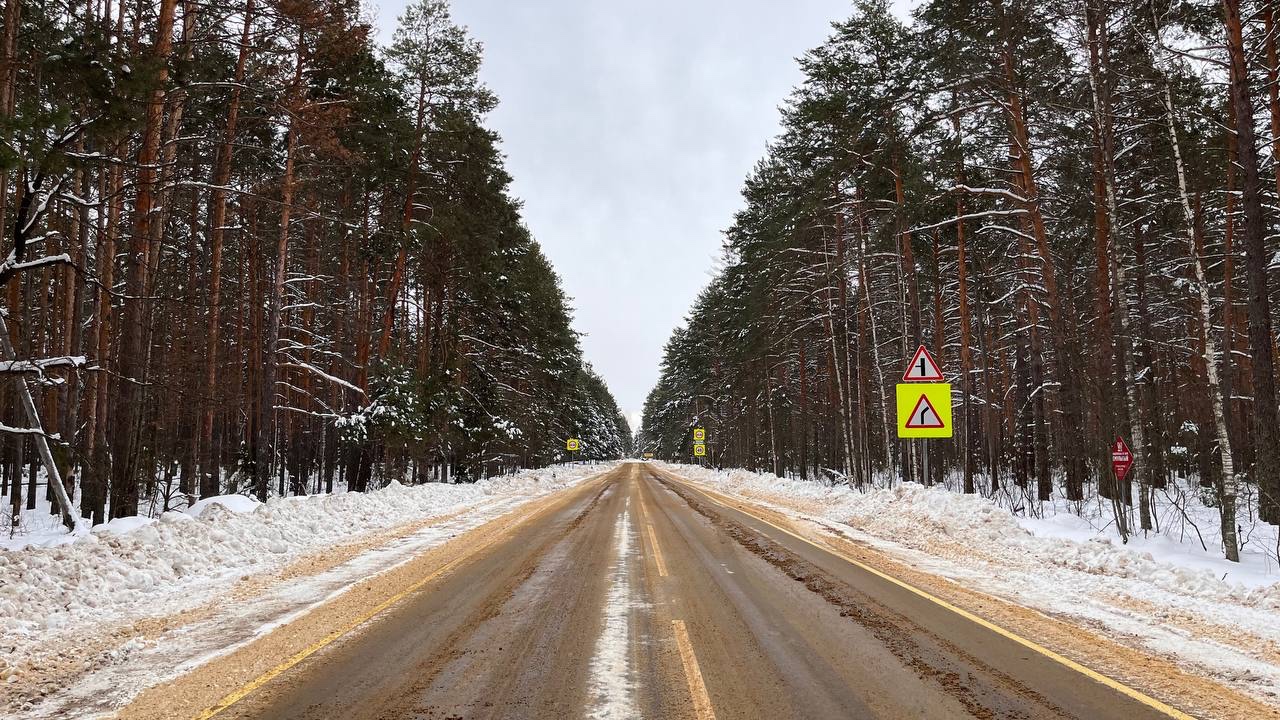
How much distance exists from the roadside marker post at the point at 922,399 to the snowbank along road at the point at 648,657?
16.1 feet

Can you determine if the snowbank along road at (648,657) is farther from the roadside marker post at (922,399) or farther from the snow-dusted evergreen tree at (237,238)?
the snow-dusted evergreen tree at (237,238)

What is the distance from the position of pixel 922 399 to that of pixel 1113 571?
488 cm

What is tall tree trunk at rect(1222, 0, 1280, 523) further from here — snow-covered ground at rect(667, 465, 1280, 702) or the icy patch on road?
the icy patch on road

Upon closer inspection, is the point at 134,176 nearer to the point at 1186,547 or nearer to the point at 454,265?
the point at 454,265

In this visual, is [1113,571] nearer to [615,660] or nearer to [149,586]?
[615,660]

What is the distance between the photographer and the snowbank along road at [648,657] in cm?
418

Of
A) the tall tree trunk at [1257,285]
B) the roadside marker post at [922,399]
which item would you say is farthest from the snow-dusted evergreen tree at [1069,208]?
the roadside marker post at [922,399]

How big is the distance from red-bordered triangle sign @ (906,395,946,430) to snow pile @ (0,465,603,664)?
11182 mm

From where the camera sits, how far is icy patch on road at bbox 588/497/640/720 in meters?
4.11

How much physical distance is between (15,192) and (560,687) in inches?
398

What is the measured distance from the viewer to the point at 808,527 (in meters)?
13.7

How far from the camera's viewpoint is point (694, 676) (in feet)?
15.3

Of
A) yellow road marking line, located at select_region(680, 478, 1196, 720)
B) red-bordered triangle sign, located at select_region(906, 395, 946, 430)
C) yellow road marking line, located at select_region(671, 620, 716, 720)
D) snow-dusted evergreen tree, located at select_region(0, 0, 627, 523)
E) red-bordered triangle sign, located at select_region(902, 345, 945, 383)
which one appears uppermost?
snow-dusted evergreen tree, located at select_region(0, 0, 627, 523)

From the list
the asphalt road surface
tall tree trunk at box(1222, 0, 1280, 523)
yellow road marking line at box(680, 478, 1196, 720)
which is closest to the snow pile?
the asphalt road surface
